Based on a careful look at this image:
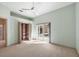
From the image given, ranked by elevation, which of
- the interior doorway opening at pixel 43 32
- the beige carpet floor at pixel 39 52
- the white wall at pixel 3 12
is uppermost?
the white wall at pixel 3 12

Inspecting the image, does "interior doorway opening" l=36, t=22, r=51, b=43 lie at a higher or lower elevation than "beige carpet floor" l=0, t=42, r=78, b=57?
higher

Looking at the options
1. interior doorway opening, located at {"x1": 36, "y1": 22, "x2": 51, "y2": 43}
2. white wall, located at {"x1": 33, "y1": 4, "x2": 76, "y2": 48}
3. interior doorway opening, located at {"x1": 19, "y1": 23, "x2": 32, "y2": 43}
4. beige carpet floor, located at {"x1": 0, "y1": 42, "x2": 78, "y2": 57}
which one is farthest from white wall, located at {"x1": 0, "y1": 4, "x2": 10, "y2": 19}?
interior doorway opening, located at {"x1": 19, "y1": 23, "x2": 32, "y2": 43}

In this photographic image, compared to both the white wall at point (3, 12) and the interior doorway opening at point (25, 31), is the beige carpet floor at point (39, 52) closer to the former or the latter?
the white wall at point (3, 12)

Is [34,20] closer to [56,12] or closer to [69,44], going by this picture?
[56,12]

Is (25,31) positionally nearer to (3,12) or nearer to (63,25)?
(3,12)

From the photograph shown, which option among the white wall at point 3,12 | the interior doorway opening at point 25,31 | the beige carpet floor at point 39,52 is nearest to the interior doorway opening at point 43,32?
the interior doorway opening at point 25,31

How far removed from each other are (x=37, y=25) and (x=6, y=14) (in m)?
4.24

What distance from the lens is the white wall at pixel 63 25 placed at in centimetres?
551

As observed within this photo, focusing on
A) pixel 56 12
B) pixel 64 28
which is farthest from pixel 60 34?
pixel 56 12

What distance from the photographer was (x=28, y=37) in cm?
970

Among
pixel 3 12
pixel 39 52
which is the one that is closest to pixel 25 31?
pixel 3 12

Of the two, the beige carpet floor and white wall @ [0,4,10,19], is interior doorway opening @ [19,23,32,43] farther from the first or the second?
the beige carpet floor

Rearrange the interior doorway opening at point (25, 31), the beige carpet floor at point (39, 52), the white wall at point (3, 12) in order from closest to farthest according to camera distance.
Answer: the beige carpet floor at point (39, 52) → the white wall at point (3, 12) → the interior doorway opening at point (25, 31)

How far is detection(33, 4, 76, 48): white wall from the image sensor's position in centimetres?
551
